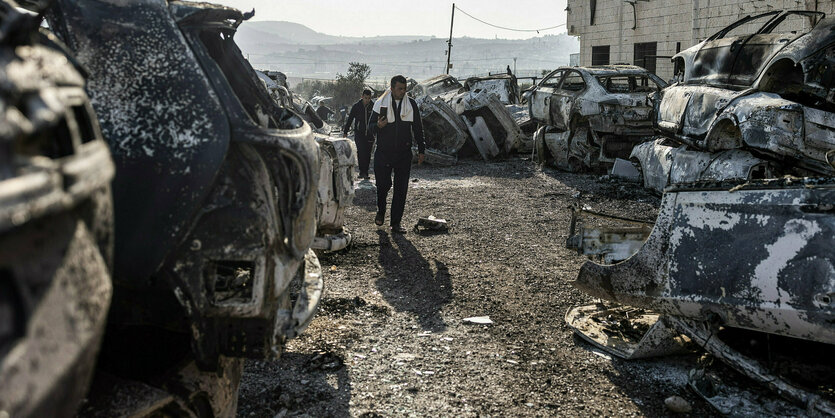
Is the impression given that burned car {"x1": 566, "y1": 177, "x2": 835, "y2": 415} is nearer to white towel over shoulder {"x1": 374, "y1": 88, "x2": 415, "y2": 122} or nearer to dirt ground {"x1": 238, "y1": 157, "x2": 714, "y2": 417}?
dirt ground {"x1": 238, "y1": 157, "x2": 714, "y2": 417}

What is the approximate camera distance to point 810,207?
3.16 meters

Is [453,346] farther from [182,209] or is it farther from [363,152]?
[363,152]

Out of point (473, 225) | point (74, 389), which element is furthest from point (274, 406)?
point (473, 225)

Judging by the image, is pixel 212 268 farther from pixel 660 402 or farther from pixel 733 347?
pixel 733 347

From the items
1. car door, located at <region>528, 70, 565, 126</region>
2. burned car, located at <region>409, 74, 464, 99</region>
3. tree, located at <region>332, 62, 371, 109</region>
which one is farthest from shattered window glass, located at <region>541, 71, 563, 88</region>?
tree, located at <region>332, 62, 371, 109</region>

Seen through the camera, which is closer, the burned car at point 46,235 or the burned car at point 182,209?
the burned car at point 46,235

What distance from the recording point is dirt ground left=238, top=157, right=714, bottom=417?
3.63 metres

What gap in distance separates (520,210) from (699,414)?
19.4 feet

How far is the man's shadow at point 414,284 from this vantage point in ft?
16.8

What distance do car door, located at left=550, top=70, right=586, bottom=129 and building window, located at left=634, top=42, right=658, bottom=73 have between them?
10.9 metres

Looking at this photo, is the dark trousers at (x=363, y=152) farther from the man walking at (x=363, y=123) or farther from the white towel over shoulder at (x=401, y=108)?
the white towel over shoulder at (x=401, y=108)

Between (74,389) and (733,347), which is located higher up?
(74,389)

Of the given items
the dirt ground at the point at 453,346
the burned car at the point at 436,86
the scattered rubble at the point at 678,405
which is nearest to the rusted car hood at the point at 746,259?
the scattered rubble at the point at 678,405

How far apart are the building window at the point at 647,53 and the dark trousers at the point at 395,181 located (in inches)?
678
